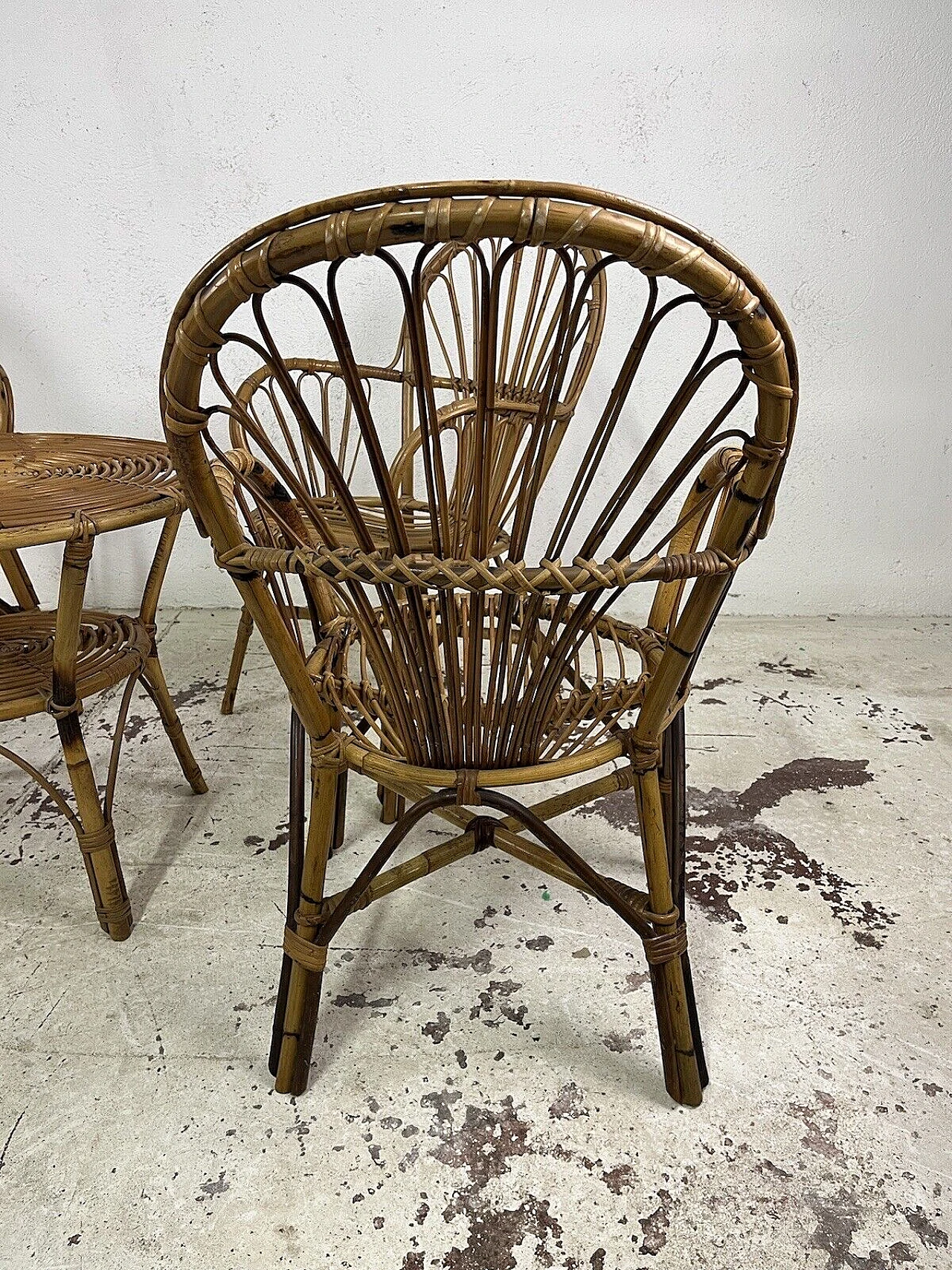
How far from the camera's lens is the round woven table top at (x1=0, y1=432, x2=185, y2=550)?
125 cm

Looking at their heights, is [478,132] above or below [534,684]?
above

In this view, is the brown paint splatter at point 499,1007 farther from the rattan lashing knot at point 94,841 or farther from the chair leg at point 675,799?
the rattan lashing knot at point 94,841

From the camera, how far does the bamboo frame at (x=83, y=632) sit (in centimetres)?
129

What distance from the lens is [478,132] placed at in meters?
2.31

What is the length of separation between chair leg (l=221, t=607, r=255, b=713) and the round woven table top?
0.43 metres

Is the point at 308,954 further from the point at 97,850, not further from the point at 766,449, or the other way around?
the point at 766,449

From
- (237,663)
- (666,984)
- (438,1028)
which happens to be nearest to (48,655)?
(237,663)

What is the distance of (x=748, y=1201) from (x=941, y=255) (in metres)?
2.35

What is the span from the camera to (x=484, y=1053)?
1189mm

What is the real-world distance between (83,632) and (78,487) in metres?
0.29

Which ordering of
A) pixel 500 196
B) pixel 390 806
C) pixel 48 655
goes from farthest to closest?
pixel 390 806 < pixel 48 655 < pixel 500 196

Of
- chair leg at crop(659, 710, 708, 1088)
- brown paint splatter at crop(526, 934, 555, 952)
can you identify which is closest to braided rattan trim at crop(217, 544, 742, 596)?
chair leg at crop(659, 710, 708, 1088)

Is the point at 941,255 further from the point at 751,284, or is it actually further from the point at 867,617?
the point at 751,284

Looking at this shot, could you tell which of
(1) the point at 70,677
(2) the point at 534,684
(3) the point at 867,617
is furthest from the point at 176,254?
(3) the point at 867,617
